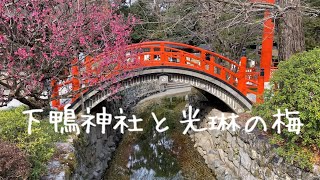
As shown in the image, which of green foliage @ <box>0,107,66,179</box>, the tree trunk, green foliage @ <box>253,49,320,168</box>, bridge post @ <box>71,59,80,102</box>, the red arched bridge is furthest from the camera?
the red arched bridge

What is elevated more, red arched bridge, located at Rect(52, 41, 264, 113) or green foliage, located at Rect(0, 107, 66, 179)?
red arched bridge, located at Rect(52, 41, 264, 113)

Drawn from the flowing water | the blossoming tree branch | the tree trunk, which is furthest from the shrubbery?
the tree trunk

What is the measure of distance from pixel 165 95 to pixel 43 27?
12791 millimetres

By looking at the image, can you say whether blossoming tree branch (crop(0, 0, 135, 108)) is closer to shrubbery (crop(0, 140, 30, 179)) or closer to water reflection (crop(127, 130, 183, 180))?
shrubbery (crop(0, 140, 30, 179))

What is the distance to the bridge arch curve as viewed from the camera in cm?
971

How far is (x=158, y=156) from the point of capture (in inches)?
468

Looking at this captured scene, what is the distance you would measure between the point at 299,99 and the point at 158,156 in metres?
6.76

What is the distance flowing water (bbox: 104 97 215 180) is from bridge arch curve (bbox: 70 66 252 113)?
2.33m

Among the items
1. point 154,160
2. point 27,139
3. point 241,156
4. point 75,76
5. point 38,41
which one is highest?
point 38,41

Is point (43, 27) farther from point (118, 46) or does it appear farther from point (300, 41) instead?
point (300, 41)

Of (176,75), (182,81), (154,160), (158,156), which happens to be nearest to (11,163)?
(176,75)

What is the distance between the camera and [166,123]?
14586 mm

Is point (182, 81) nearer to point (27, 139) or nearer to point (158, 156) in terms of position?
point (158, 156)

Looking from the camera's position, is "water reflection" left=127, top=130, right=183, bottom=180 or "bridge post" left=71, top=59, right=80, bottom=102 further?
"water reflection" left=127, top=130, right=183, bottom=180
